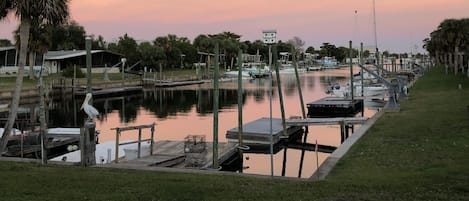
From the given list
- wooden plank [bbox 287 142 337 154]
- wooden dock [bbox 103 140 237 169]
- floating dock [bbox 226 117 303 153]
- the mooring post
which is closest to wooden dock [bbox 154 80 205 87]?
floating dock [bbox 226 117 303 153]

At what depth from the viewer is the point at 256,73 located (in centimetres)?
13250

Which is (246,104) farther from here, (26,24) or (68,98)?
(26,24)

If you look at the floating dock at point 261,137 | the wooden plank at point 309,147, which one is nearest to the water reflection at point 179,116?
the wooden plank at point 309,147

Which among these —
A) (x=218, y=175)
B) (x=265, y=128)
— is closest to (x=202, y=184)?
(x=218, y=175)

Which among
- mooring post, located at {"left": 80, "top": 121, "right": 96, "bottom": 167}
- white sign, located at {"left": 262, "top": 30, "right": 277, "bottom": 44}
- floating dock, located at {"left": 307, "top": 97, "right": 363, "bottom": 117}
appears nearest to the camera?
mooring post, located at {"left": 80, "top": 121, "right": 96, "bottom": 167}

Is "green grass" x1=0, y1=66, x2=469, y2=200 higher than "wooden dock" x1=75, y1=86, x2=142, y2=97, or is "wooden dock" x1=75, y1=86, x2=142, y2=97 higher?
"wooden dock" x1=75, y1=86, x2=142, y2=97

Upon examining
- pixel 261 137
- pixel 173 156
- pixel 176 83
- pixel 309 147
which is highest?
pixel 176 83

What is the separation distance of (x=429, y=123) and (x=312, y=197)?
16630mm

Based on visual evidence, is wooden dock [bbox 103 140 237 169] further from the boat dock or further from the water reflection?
the boat dock

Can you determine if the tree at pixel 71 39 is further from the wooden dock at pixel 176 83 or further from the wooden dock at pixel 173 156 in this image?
the wooden dock at pixel 173 156

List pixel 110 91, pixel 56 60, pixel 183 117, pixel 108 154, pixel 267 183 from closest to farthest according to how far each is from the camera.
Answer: pixel 267 183, pixel 108 154, pixel 183 117, pixel 110 91, pixel 56 60

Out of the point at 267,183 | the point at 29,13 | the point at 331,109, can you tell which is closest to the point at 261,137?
the point at 29,13

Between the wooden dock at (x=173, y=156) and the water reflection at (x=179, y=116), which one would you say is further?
the water reflection at (x=179, y=116)

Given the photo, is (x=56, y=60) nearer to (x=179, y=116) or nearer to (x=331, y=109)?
(x=179, y=116)
